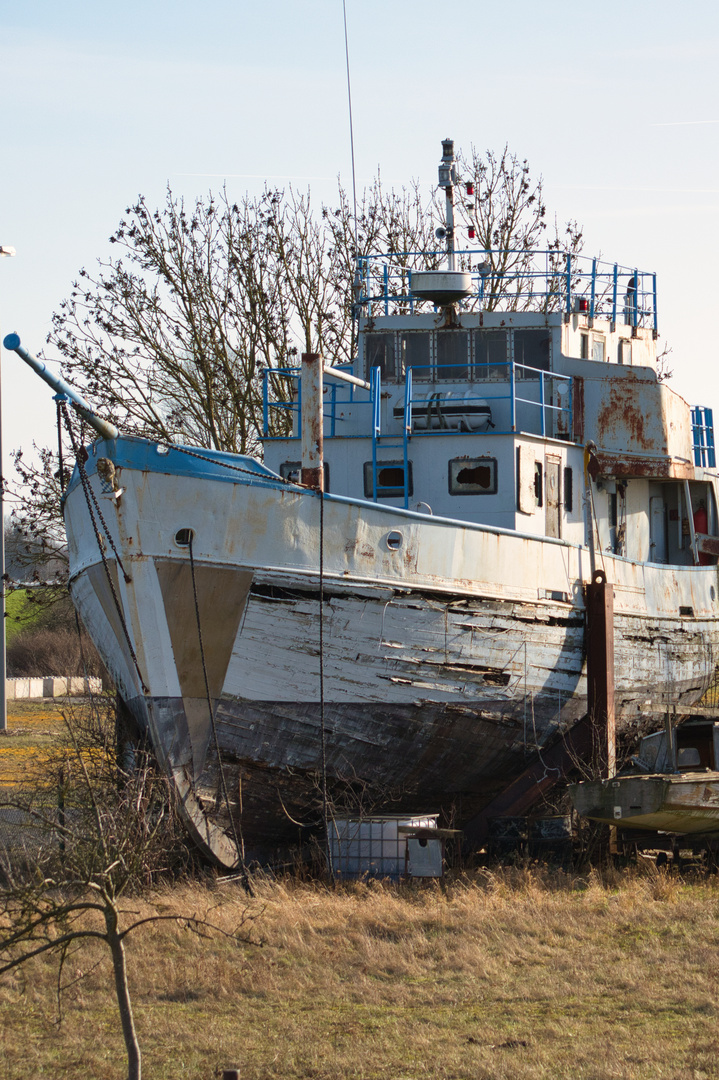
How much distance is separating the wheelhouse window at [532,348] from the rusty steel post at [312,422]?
5158mm

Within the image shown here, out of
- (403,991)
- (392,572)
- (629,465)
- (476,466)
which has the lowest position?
(403,991)

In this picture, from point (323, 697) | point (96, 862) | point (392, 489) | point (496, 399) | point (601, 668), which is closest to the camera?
point (96, 862)

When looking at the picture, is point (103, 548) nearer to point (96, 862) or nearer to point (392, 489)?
point (392, 489)

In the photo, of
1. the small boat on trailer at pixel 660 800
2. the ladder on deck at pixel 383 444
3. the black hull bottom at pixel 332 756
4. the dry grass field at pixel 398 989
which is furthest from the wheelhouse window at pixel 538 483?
the dry grass field at pixel 398 989

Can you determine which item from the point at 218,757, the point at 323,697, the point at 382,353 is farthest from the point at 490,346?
the point at 218,757

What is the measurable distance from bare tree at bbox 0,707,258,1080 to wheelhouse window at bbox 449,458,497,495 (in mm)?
4496

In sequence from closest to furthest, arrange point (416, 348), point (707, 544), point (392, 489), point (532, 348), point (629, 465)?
1. point (392, 489)
2. point (629, 465)
3. point (532, 348)
4. point (416, 348)
5. point (707, 544)

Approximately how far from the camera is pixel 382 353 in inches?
611

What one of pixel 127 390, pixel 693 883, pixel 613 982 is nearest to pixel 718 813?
pixel 693 883

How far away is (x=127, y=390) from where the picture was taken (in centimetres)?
2181

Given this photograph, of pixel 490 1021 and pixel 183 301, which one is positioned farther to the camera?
pixel 183 301

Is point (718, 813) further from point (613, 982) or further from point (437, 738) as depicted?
point (613, 982)

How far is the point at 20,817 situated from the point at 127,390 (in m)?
9.40

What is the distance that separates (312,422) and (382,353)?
16.7 ft
